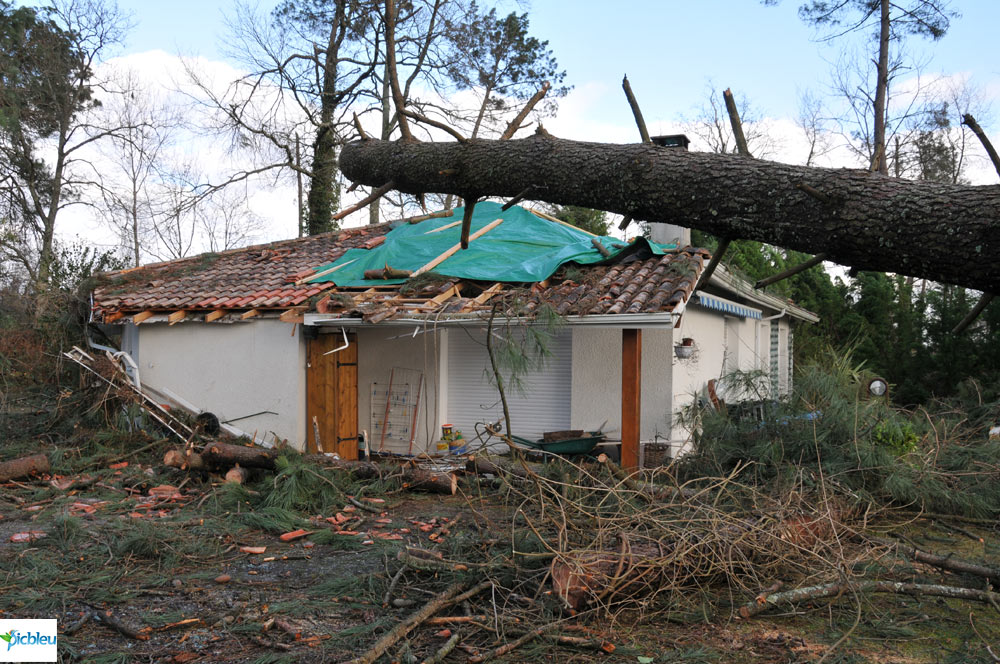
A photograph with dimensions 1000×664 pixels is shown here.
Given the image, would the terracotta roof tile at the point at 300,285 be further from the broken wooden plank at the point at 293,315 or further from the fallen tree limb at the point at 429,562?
the fallen tree limb at the point at 429,562

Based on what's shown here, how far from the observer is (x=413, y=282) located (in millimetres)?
10836

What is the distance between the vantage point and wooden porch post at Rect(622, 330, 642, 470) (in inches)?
370

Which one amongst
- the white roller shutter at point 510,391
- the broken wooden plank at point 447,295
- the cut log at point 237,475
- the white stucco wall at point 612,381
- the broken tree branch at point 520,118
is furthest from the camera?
the white roller shutter at point 510,391

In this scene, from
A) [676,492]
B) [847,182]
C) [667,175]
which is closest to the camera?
[847,182]

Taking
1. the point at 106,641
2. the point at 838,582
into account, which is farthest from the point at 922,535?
the point at 106,641

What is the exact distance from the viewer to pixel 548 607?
482 cm

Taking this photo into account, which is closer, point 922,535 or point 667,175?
point 667,175

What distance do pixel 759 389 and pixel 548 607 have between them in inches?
278

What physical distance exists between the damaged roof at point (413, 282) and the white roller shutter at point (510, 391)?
0.99 meters

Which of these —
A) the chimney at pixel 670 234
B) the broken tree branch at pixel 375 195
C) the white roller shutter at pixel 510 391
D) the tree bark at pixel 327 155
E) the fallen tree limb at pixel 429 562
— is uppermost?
the tree bark at pixel 327 155

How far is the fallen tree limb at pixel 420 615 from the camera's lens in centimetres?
415

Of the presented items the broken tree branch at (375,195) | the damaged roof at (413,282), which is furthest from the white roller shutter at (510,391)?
the broken tree branch at (375,195)

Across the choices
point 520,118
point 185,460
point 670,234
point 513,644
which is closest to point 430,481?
point 185,460

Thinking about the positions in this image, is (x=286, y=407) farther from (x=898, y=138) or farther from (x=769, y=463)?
(x=898, y=138)
